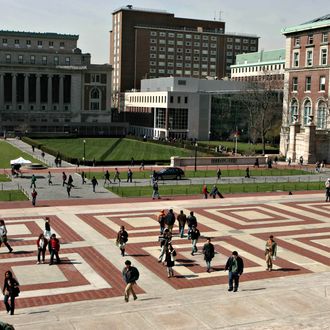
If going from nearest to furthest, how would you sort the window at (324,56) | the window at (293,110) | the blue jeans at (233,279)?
1. the blue jeans at (233,279)
2. the window at (324,56)
3. the window at (293,110)

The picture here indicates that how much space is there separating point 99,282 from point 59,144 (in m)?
87.4

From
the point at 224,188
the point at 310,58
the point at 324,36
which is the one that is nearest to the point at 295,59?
the point at 310,58

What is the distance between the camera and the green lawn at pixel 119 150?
85.1m

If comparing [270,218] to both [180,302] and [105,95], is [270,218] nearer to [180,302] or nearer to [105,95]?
[180,302]

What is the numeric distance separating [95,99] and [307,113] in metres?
80.1

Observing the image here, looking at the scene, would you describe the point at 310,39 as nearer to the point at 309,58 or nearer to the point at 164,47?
the point at 309,58

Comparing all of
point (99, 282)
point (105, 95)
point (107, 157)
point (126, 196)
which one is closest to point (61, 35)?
point (105, 95)

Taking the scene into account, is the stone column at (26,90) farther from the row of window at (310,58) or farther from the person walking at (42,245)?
the person walking at (42,245)

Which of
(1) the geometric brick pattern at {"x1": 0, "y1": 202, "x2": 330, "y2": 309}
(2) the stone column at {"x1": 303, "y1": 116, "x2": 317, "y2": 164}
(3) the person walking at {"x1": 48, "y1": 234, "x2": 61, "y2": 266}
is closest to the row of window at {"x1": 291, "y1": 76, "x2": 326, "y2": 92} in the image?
(2) the stone column at {"x1": 303, "y1": 116, "x2": 317, "y2": 164}

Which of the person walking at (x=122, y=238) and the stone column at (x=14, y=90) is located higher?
the stone column at (x=14, y=90)

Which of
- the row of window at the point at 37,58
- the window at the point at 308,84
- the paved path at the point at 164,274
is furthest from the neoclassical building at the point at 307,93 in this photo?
the row of window at the point at 37,58

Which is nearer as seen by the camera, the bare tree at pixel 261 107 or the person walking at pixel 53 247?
the person walking at pixel 53 247

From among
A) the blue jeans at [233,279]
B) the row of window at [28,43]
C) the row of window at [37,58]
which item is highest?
the row of window at [28,43]

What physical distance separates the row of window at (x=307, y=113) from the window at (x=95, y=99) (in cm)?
7599
